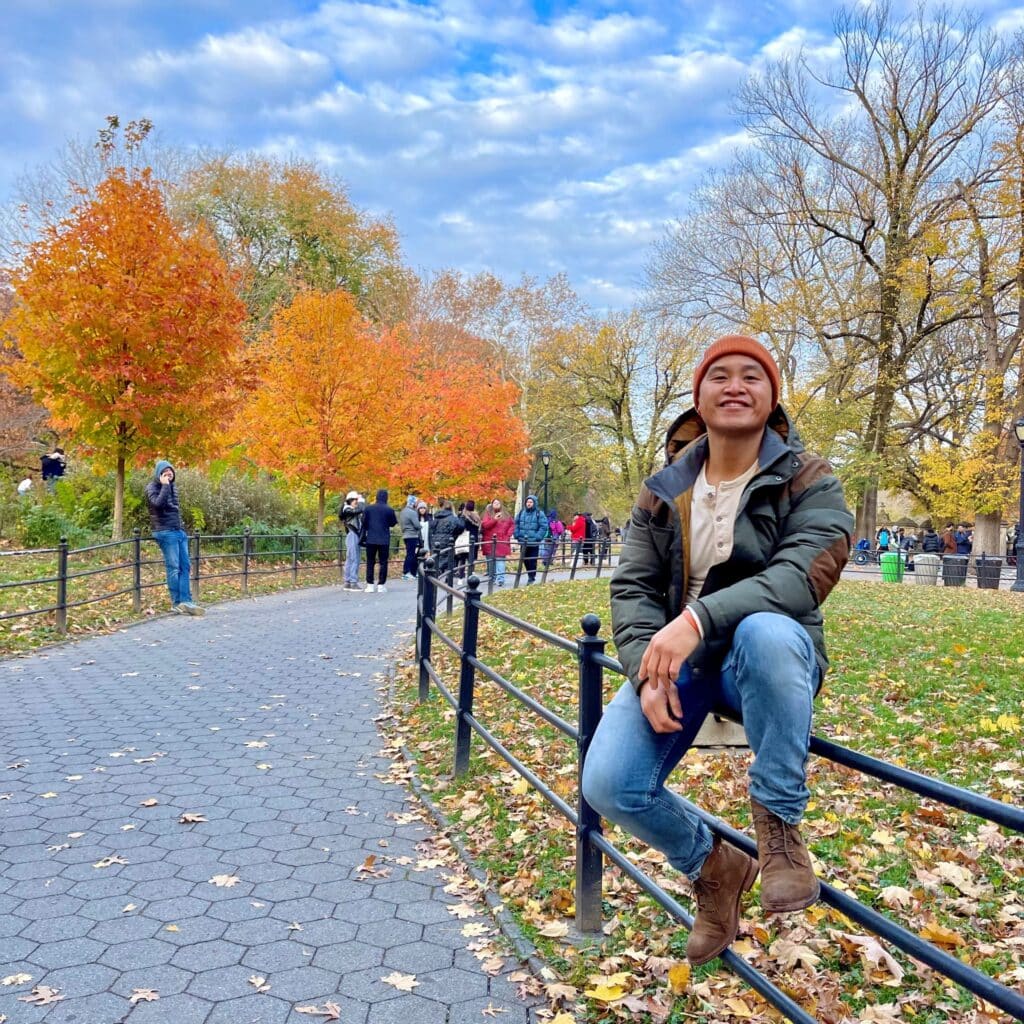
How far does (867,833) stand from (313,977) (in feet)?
9.67

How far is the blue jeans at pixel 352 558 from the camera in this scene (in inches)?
731

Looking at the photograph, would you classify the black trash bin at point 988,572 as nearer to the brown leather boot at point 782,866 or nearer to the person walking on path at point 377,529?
the person walking on path at point 377,529

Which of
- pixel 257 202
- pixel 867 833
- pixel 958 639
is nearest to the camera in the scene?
pixel 867 833

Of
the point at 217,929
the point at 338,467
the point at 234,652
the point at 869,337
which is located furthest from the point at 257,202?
the point at 217,929

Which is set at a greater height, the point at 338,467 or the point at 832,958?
the point at 338,467

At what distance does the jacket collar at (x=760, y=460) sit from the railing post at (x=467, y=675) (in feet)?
9.84

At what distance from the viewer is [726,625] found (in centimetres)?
220

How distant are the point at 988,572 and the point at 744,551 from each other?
2335cm

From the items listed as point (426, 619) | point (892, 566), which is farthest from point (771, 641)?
point (892, 566)

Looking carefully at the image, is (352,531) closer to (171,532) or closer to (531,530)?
(531,530)

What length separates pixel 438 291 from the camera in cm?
4681

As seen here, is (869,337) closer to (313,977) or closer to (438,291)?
(438,291)

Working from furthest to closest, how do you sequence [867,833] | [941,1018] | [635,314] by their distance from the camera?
[635,314], [867,833], [941,1018]

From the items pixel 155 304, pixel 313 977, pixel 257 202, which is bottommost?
pixel 313 977
